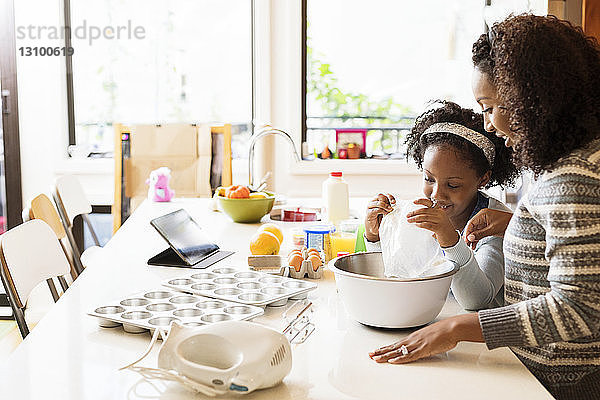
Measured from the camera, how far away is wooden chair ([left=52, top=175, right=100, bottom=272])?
9.99 feet

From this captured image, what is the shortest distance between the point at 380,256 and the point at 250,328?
20.2 inches

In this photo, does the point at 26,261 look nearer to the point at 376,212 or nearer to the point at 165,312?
the point at 165,312

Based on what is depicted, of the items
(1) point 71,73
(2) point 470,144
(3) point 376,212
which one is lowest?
(3) point 376,212

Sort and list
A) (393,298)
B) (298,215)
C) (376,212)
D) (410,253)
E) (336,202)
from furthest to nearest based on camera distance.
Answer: (298,215) < (336,202) < (376,212) < (410,253) < (393,298)

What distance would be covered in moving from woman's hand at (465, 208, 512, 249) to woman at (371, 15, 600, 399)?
0.96ft

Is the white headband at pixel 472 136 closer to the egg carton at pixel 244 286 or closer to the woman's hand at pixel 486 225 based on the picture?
the woman's hand at pixel 486 225

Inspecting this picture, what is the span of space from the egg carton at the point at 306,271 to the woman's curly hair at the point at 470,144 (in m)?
0.42

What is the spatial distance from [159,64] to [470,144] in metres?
2.88

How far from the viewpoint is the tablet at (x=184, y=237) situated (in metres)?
2.05

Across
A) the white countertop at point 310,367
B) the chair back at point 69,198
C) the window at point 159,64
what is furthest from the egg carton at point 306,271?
the window at point 159,64

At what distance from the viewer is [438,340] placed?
1.30 m

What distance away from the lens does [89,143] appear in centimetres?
438

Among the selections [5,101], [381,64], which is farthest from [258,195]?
[5,101]

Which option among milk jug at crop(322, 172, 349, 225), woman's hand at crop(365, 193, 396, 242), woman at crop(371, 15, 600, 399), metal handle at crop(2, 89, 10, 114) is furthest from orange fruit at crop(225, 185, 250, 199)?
metal handle at crop(2, 89, 10, 114)
